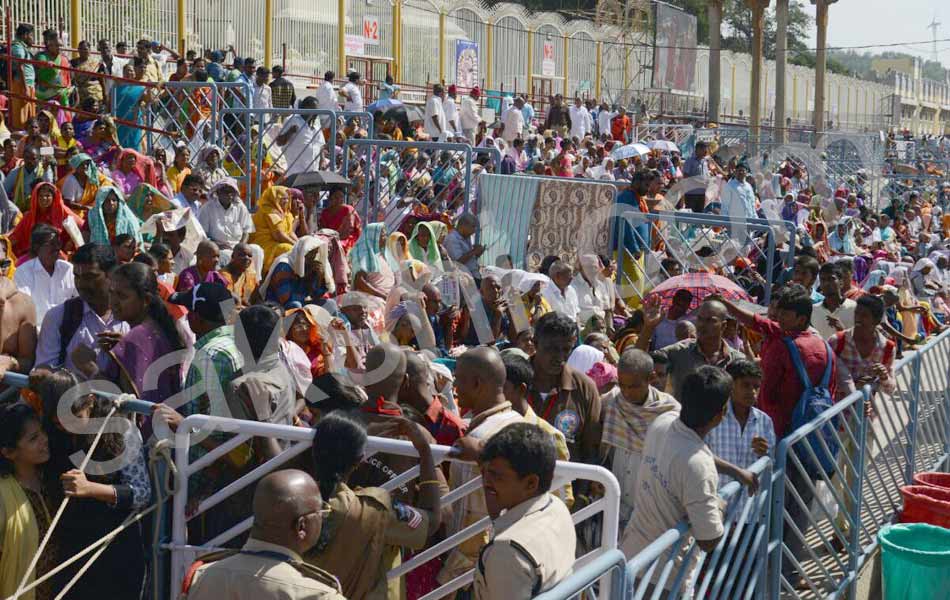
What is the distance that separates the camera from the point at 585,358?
6.18m

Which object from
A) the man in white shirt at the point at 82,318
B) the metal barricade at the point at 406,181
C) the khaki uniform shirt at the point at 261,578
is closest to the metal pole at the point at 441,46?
the metal barricade at the point at 406,181

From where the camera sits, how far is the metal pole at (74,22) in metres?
17.9

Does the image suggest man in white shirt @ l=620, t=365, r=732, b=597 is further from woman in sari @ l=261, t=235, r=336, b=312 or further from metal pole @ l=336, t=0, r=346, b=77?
metal pole @ l=336, t=0, r=346, b=77

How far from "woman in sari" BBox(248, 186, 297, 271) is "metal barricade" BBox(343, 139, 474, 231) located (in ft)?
5.45

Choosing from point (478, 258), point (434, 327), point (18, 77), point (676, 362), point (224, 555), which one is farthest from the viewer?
point (18, 77)

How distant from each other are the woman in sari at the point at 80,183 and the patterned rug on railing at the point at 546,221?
3224mm

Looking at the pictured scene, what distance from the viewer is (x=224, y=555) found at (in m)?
3.16

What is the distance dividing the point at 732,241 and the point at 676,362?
18.2ft

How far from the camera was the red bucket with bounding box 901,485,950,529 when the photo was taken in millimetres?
6113

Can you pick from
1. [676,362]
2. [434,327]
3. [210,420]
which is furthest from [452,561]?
[434,327]

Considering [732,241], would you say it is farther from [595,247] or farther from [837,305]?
[837,305]

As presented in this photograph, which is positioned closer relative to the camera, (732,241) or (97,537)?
(97,537)

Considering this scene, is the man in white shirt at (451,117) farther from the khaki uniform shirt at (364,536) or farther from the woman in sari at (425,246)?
the khaki uniform shirt at (364,536)

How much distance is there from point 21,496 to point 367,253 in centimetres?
452
